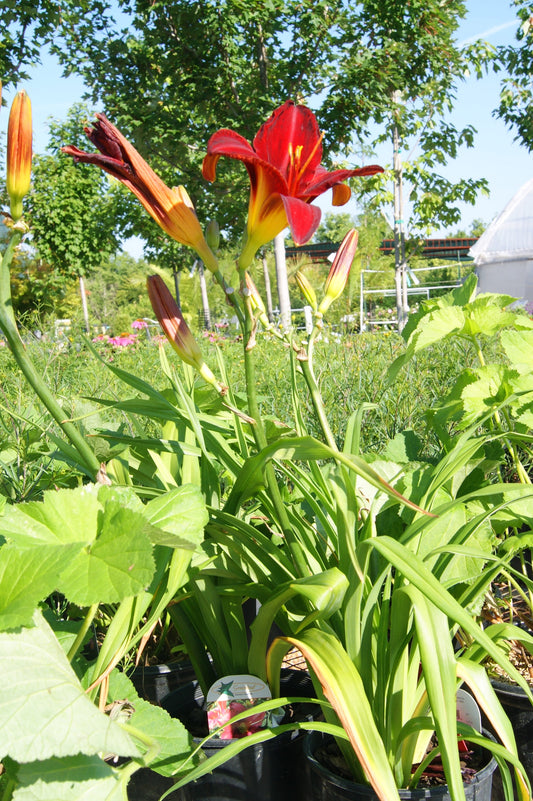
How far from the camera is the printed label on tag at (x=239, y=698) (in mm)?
1053

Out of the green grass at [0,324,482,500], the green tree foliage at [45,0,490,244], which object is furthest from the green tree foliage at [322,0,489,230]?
the green grass at [0,324,482,500]

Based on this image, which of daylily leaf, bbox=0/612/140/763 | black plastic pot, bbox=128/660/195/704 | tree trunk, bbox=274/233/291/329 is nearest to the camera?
daylily leaf, bbox=0/612/140/763

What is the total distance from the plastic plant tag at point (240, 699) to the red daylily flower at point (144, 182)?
69 cm

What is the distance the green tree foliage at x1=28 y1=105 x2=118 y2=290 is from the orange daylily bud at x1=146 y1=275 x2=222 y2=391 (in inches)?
509

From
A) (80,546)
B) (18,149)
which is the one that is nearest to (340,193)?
(18,149)

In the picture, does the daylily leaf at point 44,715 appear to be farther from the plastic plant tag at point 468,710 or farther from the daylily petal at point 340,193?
the daylily petal at point 340,193

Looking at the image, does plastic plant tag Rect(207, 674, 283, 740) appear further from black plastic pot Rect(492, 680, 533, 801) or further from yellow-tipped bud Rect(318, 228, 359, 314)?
yellow-tipped bud Rect(318, 228, 359, 314)

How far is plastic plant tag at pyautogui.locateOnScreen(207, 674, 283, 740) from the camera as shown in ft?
3.45

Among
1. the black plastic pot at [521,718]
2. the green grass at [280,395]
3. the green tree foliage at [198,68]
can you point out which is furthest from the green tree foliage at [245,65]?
the black plastic pot at [521,718]

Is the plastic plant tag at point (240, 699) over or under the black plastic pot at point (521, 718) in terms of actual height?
over

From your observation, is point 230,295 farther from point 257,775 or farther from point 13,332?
point 257,775

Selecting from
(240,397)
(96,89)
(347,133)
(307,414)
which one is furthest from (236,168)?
(240,397)

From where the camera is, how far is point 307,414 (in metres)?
2.28

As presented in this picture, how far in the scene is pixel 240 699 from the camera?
41.8 inches
